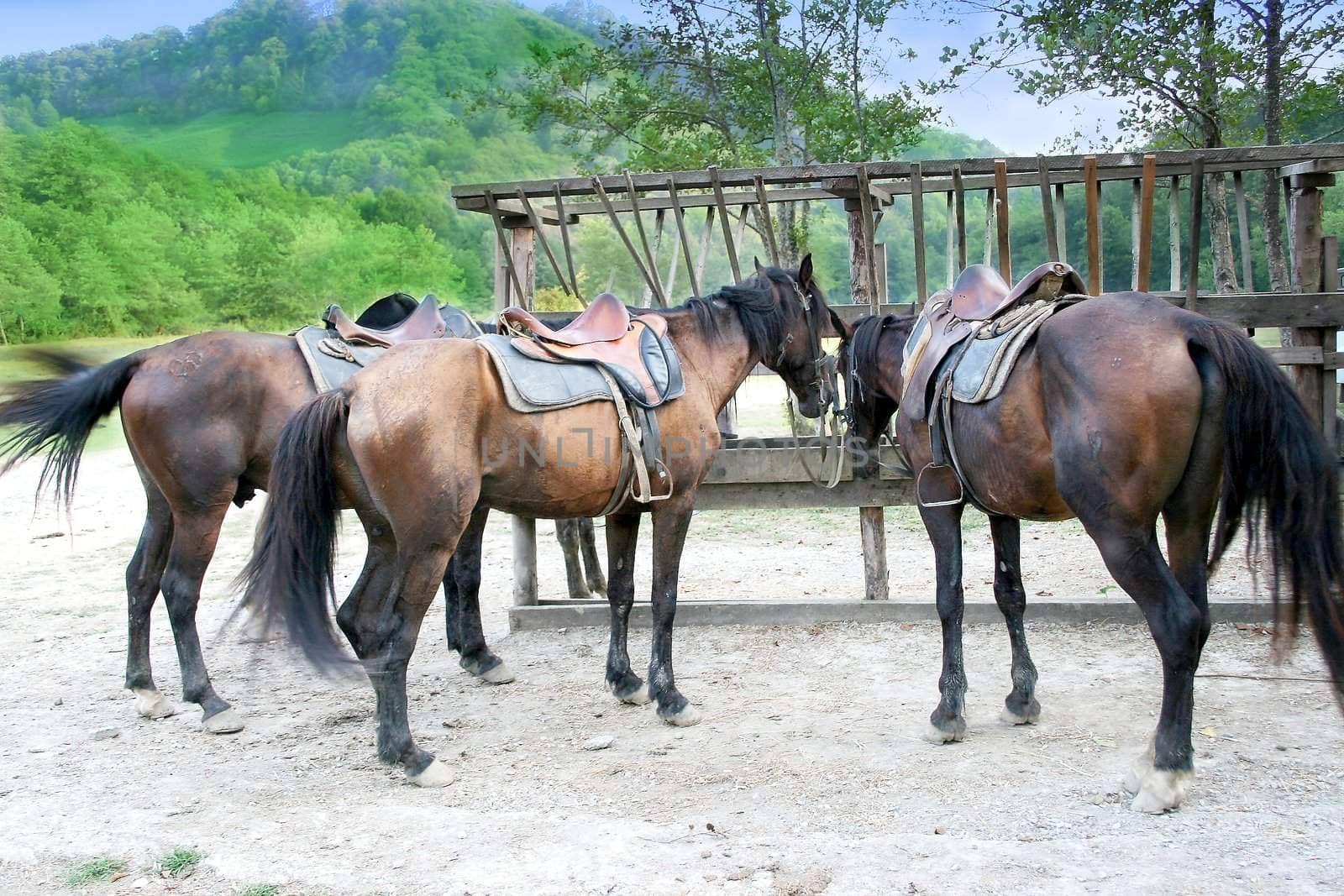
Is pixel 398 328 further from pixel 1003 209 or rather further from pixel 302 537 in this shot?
pixel 1003 209

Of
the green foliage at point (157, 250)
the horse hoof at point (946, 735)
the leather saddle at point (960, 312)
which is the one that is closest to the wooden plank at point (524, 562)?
the leather saddle at point (960, 312)

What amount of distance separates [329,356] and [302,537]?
1405 millimetres

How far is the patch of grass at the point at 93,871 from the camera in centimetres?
296

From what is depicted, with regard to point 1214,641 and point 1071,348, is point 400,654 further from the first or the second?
point 1214,641

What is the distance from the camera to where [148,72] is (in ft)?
122

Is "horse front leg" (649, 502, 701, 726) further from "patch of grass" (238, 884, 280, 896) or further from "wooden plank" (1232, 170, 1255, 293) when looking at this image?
"wooden plank" (1232, 170, 1255, 293)

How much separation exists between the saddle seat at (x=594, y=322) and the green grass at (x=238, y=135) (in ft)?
96.9

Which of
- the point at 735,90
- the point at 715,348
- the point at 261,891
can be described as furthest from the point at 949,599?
the point at 735,90

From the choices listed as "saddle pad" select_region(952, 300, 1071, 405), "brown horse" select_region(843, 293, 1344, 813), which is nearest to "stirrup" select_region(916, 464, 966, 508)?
"saddle pad" select_region(952, 300, 1071, 405)

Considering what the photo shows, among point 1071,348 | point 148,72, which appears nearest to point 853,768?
point 1071,348

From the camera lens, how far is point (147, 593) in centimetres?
475

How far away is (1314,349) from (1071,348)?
2.91 meters

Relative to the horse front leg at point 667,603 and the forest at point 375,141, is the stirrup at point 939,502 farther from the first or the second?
the forest at point 375,141

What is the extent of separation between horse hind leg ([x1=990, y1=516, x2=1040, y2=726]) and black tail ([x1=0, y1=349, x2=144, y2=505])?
165 inches
